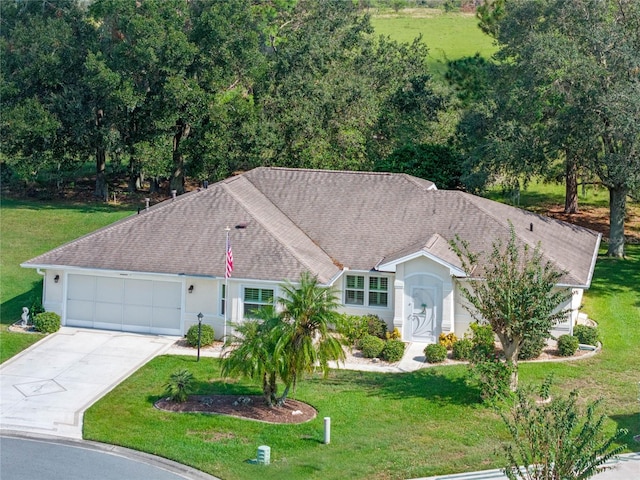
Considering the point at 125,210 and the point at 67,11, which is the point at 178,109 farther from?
the point at 67,11

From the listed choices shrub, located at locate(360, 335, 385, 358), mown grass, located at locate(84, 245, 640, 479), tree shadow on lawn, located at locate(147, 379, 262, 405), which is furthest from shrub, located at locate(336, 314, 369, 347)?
tree shadow on lawn, located at locate(147, 379, 262, 405)

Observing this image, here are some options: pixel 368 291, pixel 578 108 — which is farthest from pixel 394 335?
pixel 578 108

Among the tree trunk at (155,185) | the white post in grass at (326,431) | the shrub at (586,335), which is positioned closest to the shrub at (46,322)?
the white post in grass at (326,431)

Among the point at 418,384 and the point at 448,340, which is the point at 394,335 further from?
the point at 418,384

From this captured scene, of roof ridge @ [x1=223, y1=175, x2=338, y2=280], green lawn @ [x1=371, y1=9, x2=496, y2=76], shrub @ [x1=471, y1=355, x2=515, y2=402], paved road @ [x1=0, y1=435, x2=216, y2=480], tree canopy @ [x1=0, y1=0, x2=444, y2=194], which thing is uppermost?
green lawn @ [x1=371, y1=9, x2=496, y2=76]

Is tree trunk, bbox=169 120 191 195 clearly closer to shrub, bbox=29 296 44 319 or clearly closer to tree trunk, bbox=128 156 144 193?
tree trunk, bbox=128 156 144 193

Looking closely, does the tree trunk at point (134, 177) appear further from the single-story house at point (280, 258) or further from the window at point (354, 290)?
the window at point (354, 290)

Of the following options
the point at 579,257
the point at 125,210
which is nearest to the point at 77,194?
the point at 125,210
